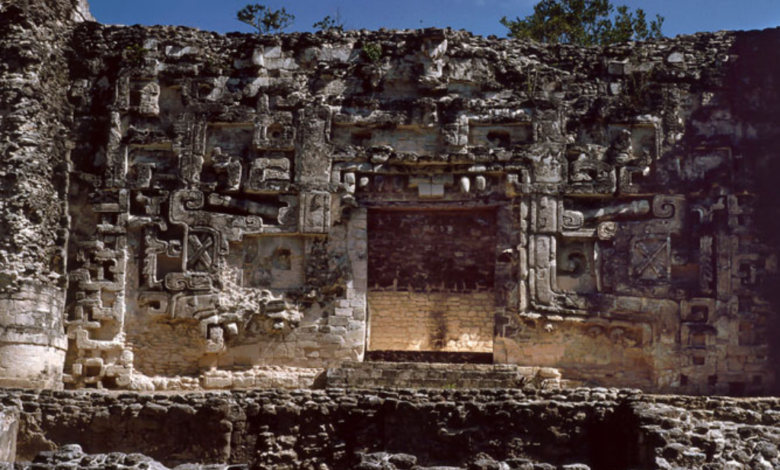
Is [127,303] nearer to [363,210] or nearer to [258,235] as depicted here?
[258,235]

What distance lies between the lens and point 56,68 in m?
13.7

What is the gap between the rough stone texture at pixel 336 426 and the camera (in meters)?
10.0

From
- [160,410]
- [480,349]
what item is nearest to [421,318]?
[480,349]

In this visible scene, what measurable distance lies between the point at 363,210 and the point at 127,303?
3259mm

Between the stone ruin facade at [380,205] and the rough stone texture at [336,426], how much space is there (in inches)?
96.7

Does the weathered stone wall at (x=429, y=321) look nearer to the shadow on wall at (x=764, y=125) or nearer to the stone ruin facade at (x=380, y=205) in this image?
the stone ruin facade at (x=380, y=205)

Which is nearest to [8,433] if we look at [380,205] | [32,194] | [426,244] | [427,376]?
[32,194]

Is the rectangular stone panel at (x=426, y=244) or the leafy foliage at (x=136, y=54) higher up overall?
the leafy foliage at (x=136, y=54)

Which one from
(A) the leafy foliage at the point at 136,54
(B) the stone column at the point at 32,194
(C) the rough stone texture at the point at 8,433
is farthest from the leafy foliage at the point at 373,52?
(C) the rough stone texture at the point at 8,433

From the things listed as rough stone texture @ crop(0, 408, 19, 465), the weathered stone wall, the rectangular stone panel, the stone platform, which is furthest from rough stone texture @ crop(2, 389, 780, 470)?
the weathered stone wall

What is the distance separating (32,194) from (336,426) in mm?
5365

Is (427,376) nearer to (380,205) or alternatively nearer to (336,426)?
(336,426)

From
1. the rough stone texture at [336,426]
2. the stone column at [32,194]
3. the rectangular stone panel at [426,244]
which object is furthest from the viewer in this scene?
the rectangular stone panel at [426,244]

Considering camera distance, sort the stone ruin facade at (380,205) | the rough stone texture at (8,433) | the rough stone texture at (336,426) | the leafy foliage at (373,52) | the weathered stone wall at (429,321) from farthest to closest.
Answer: the weathered stone wall at (429,321), the leafy foliage at (373,52), the stone ruin facade at (380,205), the rough stone texture at (336,426), the rough stone texture at (8,433)
